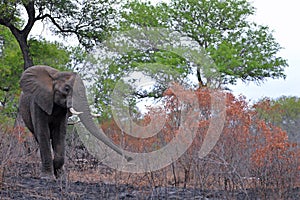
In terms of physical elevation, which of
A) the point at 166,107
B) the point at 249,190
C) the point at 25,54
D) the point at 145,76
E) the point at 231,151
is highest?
the point at 25,54

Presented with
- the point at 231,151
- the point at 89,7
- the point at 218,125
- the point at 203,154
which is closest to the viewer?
the point at 231,151

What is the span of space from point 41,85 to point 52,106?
45 centimetres

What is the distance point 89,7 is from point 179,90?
783cm

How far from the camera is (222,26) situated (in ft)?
77.9

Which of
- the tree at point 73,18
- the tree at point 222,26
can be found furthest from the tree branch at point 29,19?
the tree at point 222,26

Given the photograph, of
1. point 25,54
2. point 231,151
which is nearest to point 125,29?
point 25,54

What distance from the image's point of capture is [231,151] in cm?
816

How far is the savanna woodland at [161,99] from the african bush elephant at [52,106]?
1.09 feet

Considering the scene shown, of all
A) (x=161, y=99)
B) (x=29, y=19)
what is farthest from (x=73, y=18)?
(x=161, y=99)

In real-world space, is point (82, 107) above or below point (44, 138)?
above

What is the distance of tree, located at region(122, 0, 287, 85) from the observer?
22.8 m

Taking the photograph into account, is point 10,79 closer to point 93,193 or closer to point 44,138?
point 44,138

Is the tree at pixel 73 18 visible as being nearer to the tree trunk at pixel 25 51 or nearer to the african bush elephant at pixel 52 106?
the tree trunk at pixel 25 51

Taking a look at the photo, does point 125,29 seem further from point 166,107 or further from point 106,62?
point 166,107
